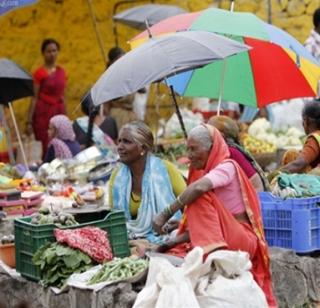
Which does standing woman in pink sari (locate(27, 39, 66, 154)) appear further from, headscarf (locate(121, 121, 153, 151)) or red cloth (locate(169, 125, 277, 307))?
red cloth (locate(169, 125, 277, 307))

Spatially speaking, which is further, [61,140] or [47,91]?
[47,91]

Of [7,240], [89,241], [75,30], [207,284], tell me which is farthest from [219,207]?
[75,30]

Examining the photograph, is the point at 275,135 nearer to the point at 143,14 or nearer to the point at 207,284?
the point at 143,14

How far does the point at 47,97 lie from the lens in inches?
538

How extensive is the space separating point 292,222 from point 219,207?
123cm

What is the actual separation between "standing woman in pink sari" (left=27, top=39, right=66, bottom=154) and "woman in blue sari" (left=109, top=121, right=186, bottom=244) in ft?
19.0

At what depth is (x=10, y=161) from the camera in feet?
38.9

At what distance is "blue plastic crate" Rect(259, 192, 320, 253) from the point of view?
306 inches

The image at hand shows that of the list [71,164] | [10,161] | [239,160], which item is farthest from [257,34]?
[10,161]

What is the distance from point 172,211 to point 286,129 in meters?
7.32

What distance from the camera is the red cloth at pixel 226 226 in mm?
6711

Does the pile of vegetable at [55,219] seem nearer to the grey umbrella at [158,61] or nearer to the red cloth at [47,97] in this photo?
the grey umbrella at [158,61]

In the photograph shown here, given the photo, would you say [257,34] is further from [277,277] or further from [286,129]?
[286,129]

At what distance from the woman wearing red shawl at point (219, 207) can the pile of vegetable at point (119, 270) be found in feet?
0.93
